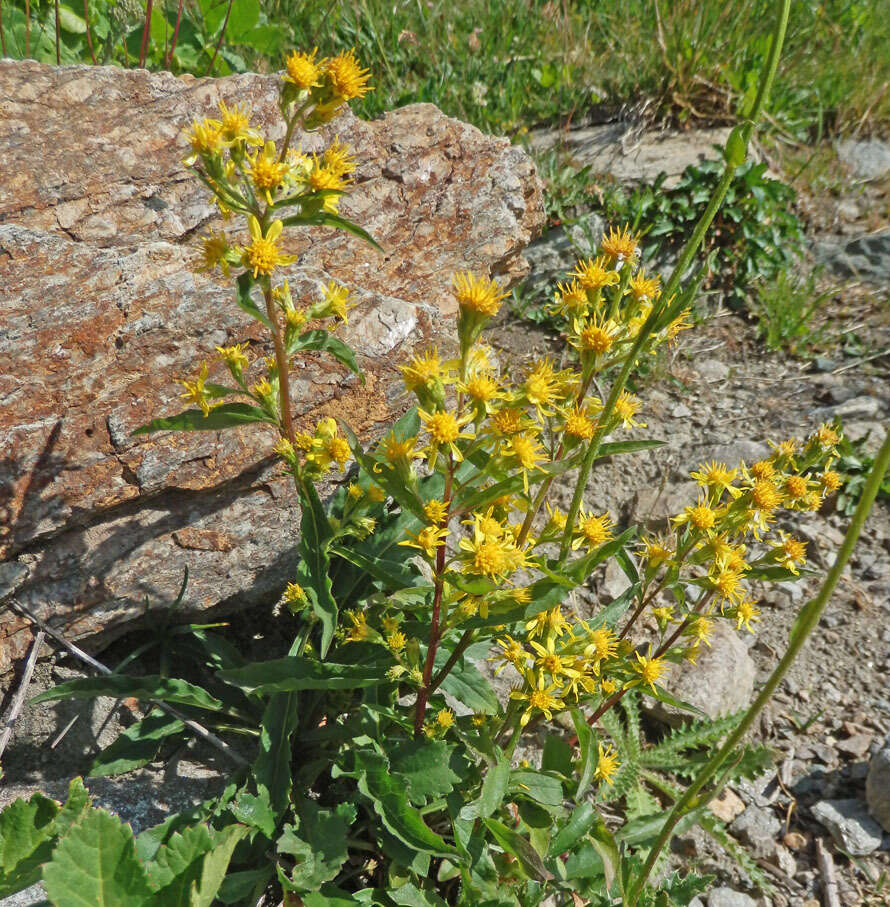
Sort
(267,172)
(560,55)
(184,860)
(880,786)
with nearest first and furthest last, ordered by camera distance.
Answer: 1. (184,860)
2. (267,172)
3. (880,786)
4. (560,55)

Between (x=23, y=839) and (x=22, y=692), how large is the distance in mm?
654

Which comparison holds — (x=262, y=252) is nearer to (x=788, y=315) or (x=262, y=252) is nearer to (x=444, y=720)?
(x=444, y=720)

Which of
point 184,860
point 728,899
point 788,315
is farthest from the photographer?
point 788,315

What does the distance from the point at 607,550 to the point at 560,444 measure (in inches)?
12.4

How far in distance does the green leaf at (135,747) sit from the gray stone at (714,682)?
1825 millimetres

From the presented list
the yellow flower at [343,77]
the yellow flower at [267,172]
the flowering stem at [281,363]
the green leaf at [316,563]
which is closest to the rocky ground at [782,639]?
the green leaf at [316,563]

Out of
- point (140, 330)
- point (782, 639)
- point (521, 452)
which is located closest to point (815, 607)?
point (521, 452)

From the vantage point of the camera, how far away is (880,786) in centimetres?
291

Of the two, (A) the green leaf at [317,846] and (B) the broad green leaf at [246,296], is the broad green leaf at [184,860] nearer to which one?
(A) the green leaf at [317,846]

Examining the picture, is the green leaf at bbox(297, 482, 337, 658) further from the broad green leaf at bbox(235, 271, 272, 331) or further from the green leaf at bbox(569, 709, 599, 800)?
the green leaf at bbox(569, 709, 599, 800)

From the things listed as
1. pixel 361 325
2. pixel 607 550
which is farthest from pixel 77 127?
pixel 607 550

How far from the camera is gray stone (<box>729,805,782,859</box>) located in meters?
2.95

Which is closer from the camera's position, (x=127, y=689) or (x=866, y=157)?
(x=127, y=689)

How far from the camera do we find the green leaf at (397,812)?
2113 mm
